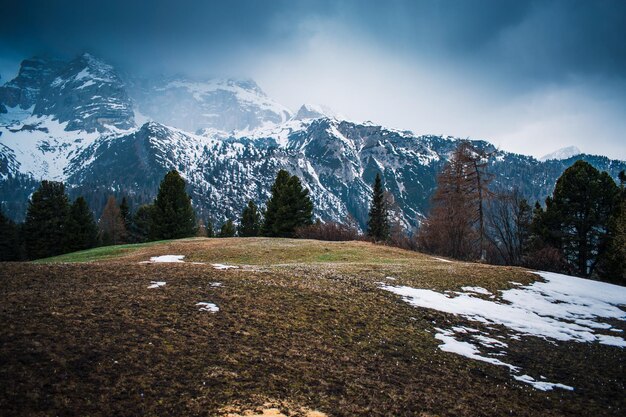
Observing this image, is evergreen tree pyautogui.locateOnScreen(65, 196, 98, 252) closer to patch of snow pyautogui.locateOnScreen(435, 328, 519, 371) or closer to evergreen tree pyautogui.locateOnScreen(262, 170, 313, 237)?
evergreen tree pyautogui.locateOnScreen(262, 170, 313, 237)

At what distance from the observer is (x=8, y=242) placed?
64.2 m

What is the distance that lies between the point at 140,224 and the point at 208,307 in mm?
79277

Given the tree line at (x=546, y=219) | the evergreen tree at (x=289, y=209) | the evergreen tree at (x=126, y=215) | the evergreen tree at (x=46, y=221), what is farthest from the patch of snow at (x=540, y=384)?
the evergreen tree at (x=126, y=215)

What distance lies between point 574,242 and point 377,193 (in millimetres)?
34102

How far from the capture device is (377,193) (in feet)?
222

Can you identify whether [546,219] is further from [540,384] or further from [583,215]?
[540,384]

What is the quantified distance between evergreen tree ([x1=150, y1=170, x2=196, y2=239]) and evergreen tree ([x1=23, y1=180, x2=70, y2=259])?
48.3 feet

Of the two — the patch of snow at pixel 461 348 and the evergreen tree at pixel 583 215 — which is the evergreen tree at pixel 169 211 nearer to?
the evergreen tree at pixel 583 215

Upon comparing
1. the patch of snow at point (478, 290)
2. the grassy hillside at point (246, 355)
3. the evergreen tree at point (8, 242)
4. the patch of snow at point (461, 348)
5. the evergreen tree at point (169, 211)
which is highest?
the evergreen tree at point (169, 211)

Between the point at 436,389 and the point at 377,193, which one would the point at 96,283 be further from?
the point at 377,193

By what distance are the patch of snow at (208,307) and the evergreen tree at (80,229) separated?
58782mm

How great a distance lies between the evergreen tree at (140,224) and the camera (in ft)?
262

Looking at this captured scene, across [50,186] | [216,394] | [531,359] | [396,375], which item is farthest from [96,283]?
[50,186]

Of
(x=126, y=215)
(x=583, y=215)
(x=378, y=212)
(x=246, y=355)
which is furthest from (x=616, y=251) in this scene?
(x=126, y=215)
